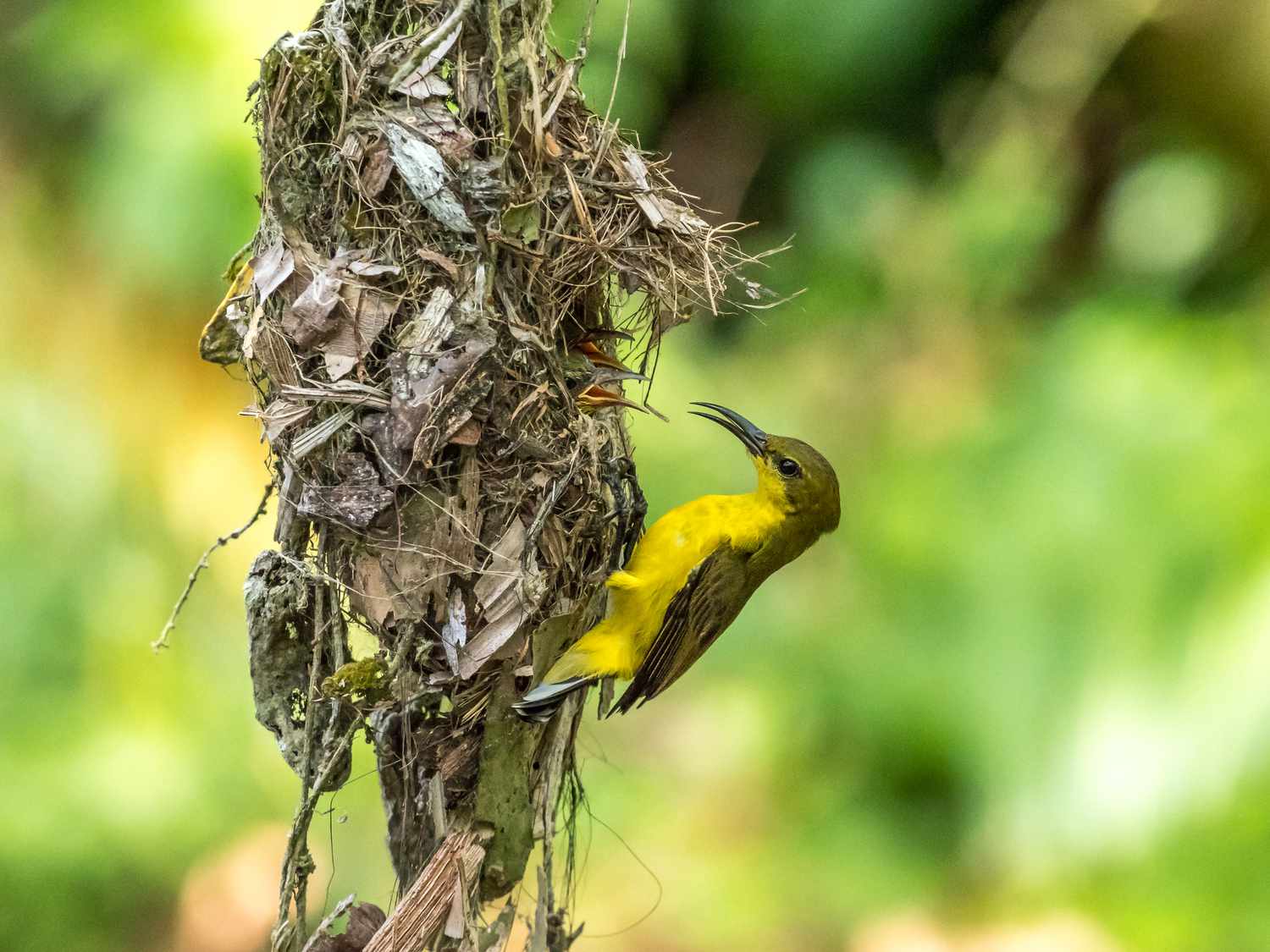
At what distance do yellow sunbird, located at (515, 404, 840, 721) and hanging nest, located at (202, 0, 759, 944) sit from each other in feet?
0.56

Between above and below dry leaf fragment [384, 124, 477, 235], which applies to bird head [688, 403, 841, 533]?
above

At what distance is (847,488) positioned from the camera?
5711mm

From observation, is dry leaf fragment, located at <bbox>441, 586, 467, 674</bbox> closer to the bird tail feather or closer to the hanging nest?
the hanging nest

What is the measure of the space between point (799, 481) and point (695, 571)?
0.48 m

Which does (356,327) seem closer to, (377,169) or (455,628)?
(377,169)

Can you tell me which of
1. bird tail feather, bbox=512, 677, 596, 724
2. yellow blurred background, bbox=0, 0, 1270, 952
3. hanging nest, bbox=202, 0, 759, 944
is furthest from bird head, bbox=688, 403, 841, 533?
yellow blurred background, bbox=0, 0, 1270, 952

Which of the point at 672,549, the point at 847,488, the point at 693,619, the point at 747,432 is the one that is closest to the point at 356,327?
the point at 672,549

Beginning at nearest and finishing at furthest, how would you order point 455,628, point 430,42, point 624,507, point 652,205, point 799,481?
point 430,42 < point 455,628 < point 652,205 < point 624,507 < point 799,481

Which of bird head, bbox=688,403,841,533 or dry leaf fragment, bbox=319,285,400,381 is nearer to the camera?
dry leaf fragment, bbox=319,285,400,381

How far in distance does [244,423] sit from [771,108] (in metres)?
3.02

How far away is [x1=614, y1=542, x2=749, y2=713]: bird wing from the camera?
2865mm

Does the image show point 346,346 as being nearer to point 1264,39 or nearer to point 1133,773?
point 1133,773

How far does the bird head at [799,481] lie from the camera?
3324 mm

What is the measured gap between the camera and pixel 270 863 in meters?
4.84
